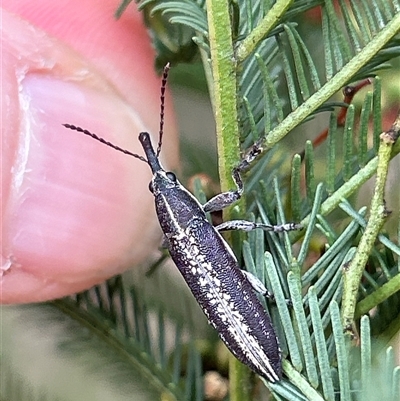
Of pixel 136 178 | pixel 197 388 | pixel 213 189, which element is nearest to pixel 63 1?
pixel 136 178

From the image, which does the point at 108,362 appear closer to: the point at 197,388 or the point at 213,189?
the point at 197,388

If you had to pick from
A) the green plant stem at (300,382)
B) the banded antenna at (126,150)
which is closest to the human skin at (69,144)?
the banded antenna at (126,150)

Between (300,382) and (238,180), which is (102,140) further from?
(300,382)

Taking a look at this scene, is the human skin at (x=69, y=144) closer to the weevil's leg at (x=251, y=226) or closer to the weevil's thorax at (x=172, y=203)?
the weevil's thorax at (x=172, y=203)

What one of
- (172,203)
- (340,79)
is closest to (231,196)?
(340,79)

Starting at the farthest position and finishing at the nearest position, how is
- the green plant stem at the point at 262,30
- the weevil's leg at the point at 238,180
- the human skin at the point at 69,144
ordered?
the human skin at the point at 69,144 → the weevil's leg at the point at 238,180 → the green plant stem at the point at 262,30
